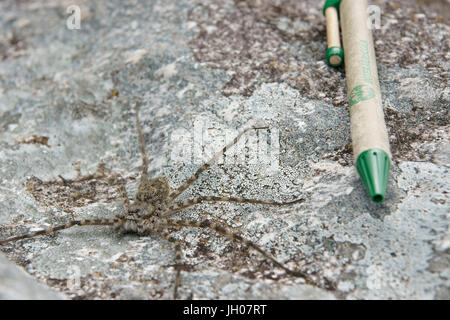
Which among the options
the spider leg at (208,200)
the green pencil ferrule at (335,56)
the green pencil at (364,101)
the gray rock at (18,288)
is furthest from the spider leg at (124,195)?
the green pencil ferrule at (335,56)

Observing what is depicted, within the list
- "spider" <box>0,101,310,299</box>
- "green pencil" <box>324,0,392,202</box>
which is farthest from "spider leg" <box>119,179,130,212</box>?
"green pencil" <box>324,0,392,202</box>

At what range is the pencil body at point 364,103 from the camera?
1.06 metres

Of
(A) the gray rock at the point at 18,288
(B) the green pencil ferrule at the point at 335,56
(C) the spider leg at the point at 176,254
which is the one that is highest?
(B) the green pencil ferrule at the point at 335,56

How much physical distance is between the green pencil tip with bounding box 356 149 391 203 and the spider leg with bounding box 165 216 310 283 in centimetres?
27

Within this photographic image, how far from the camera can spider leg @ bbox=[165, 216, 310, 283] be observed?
3.40 ft

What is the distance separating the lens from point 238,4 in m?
1.91

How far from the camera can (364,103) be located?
48.3 inches

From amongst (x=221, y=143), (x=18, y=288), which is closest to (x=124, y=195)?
(x=221, y=143)

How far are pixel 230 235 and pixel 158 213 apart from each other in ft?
0.94
